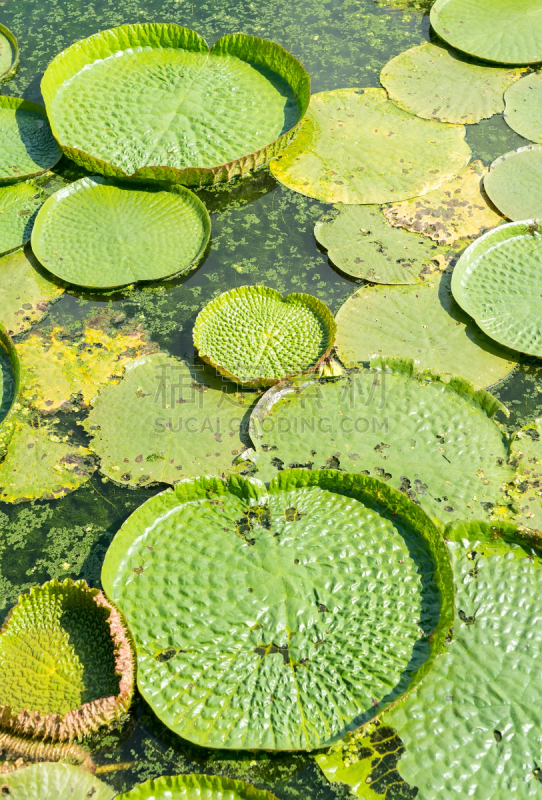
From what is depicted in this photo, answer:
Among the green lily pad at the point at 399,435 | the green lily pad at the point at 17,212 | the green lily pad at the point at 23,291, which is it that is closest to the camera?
the green lily pad at the point at 399,435

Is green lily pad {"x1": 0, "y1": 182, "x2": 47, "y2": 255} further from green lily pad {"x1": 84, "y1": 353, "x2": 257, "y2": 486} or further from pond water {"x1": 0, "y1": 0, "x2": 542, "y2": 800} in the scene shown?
green lily pad {"x1": 84, "y1": 353, "x2": 257, "y2": 486}

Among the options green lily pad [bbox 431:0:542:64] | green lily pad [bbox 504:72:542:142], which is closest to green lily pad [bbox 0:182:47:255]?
green lily pad [bbox 504:72:542:142]

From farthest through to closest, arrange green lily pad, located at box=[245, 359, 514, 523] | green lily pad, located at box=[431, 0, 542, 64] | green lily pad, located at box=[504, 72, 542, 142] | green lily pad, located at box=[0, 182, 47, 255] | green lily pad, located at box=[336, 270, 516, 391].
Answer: green lily pad, located at box=[431, 0, 542, 64]
green lily pad, located at box=[504, 72, 542, 142]
green lily pad, located at box=[0, 182, 47, 255]
green lily pad, located at box=[336, 270, 516, 391]
green lily pad, located at box=[245, 359, 514, 523]

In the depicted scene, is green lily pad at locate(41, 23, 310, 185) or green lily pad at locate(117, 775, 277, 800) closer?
green lily pad at locate(117, 775, 277, 800)

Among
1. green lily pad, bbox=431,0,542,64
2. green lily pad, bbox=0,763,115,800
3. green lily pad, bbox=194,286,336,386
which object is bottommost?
green lily pad, bbox=0,763,115,800

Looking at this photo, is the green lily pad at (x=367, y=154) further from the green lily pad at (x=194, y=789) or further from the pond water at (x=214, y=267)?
the green lily pad at (x=194, y=789)

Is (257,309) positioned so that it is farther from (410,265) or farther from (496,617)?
(496,617)

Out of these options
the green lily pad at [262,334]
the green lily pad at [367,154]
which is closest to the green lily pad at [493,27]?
the green lily pad at [367,154]
